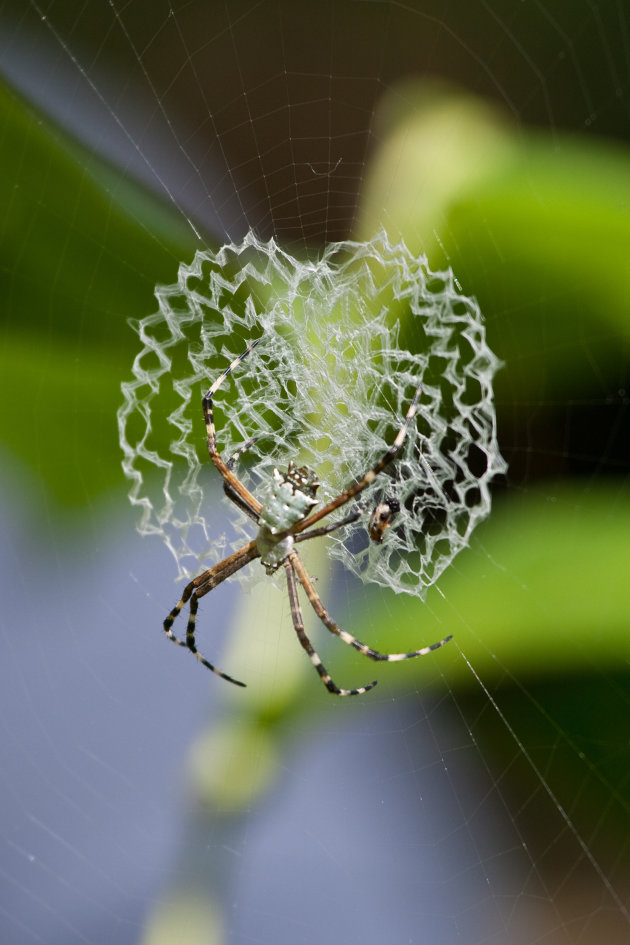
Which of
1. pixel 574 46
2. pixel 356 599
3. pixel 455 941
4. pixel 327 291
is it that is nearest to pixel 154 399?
A: pixel 327 291

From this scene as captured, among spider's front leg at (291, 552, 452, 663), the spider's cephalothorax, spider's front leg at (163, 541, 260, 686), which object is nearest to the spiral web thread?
the spider's cephalothorax

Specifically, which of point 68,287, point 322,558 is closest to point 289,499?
point 322,558

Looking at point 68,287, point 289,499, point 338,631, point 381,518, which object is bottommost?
point 338,631

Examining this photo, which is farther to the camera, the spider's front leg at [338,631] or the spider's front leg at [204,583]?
the spider's front leg at [204,583]

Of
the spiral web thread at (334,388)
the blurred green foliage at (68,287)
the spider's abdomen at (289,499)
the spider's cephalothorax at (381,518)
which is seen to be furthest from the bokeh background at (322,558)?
the spider's abdomen at (289,499)

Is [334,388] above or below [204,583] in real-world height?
above

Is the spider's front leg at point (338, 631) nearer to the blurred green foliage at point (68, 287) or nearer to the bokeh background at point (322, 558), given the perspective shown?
the bokeh background at point (322, 558)

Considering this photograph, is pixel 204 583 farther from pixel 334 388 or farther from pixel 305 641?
pixel 334 388

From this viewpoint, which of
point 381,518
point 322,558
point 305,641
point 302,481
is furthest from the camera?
point 322,558
